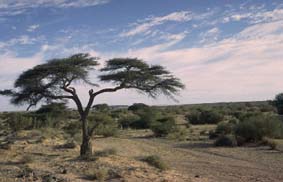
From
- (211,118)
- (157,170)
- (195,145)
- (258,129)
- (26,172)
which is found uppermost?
(211,118)

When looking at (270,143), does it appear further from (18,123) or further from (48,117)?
(48,117)

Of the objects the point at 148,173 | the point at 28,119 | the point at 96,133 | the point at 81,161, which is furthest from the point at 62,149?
the point at 28,119

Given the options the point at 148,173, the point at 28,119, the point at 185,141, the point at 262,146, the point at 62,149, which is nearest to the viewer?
the point at 148,173

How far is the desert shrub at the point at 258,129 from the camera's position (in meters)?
33.2

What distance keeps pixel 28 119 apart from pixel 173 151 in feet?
82.2

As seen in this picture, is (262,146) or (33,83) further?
(262,146)

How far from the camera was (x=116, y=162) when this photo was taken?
22.3 m

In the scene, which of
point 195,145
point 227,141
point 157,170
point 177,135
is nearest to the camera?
point 157,170

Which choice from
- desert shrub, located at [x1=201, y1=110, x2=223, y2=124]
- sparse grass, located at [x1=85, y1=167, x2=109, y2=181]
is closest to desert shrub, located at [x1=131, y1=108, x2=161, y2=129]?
desert shrub, located at [x1=201, y1=110, x2=223, y2=124]

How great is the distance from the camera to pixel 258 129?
33.2 m

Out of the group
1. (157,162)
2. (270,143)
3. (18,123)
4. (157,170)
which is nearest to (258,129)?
(270,143)

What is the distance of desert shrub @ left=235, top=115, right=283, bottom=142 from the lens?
1305 inches

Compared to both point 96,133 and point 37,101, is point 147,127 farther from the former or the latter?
point 37,101

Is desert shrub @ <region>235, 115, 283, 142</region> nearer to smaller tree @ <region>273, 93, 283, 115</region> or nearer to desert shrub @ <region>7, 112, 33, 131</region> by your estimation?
desert shrub @ <region>7, 112, 33, 131</region>
